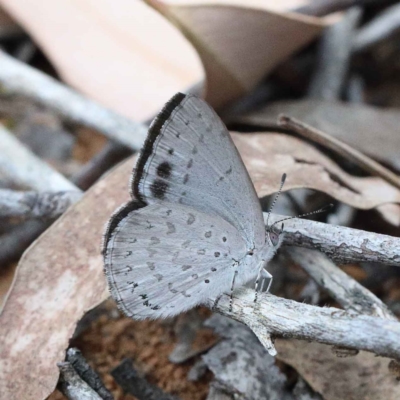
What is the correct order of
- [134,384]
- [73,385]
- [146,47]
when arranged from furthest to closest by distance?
[146,47], [134,384], [73,385]

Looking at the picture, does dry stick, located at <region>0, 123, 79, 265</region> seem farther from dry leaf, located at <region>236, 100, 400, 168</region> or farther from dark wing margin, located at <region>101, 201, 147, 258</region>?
dry leaf, located at <region>236, 100, 400, 168</region>

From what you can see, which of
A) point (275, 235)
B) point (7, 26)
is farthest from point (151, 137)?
point (7, 26)

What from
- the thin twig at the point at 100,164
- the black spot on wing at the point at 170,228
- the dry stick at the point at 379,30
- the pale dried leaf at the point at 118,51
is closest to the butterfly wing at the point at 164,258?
the black spot on wing at the point at 170,228

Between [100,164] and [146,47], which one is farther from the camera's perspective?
[146,47]

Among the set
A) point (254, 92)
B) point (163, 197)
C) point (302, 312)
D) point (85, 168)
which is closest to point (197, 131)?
point (163, 197)

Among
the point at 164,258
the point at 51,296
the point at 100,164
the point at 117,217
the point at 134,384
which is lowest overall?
the point at 134,384

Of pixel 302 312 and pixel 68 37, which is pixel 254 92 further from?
pixel 302 312

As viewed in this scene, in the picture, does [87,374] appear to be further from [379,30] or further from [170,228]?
[379,30]
